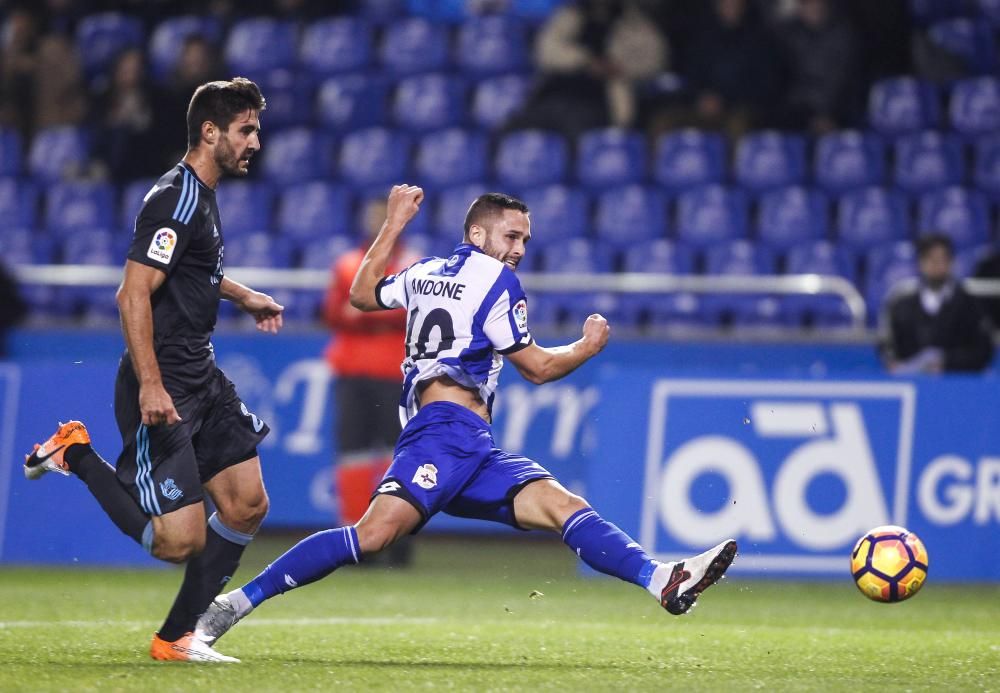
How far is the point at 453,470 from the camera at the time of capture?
621cm

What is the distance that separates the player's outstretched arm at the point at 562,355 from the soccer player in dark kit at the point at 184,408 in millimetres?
1044

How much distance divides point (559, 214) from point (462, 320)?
7.17 m

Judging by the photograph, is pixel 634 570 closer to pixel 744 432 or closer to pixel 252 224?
pixel 744 432

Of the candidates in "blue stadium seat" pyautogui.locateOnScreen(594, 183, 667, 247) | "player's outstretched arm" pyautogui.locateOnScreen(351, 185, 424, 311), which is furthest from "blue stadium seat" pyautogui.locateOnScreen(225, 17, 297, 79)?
"player's outstretched arm" pyautogui.locateOnScreen(351, 185, 424, 311)

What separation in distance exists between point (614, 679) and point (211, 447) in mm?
1728

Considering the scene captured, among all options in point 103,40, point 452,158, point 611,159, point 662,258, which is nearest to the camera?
point 662,258

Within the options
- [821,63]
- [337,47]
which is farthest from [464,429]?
[337,47]

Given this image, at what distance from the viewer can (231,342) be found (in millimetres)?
11820

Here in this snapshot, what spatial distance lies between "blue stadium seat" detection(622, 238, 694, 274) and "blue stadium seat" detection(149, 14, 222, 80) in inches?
197

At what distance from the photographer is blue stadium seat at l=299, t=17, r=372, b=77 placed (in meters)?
15.3

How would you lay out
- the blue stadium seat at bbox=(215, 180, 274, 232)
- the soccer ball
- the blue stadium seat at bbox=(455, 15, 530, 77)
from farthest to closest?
the blue stadium seat at bbox=(455, 15, 530, 77) → the blue stadium seat at bbox=(215, 180, 274, 232) → the soccer ball

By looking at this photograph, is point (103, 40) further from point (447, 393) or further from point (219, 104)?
point (447, 393)

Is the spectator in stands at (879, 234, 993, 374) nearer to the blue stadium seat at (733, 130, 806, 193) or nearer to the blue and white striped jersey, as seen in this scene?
the blue stadium seat at (733, 130, 806, 193)

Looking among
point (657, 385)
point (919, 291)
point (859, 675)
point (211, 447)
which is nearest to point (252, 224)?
point (657, 385)
